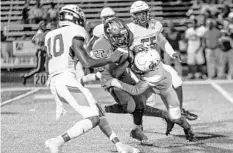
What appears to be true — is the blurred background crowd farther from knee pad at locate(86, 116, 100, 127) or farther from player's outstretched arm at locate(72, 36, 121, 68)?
knee pad at locate(86, 116, 100, 127)

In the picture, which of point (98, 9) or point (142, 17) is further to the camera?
point (98, 9)

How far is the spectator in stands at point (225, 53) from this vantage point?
17316 mm

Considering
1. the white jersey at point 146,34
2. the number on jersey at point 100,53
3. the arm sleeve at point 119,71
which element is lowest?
the arm sleeve at point 119,71

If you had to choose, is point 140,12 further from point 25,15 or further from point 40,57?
point 25,15

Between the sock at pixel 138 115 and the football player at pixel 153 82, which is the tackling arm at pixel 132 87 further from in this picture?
the sock at pixel 138 115

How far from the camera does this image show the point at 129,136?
26.4 feet

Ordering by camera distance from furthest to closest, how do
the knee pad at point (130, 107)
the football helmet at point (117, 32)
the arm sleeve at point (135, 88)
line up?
1. the knee pad at point (130, 107)
2. the football helmet at point (117, 32)
3. the arm sleeve at point (135, 88)

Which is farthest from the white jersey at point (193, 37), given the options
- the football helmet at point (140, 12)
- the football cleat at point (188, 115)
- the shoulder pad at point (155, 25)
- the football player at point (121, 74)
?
the football player at point (121, 74)

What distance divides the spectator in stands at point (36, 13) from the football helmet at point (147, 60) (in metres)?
13.3

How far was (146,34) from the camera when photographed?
27.3ft

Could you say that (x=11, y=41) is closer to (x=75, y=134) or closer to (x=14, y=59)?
(x=14, y=59)

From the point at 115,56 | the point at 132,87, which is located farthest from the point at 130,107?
the point at 115,56

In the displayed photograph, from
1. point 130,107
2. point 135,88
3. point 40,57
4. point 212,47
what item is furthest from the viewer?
point 212,47

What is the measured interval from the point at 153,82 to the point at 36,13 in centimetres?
1333
